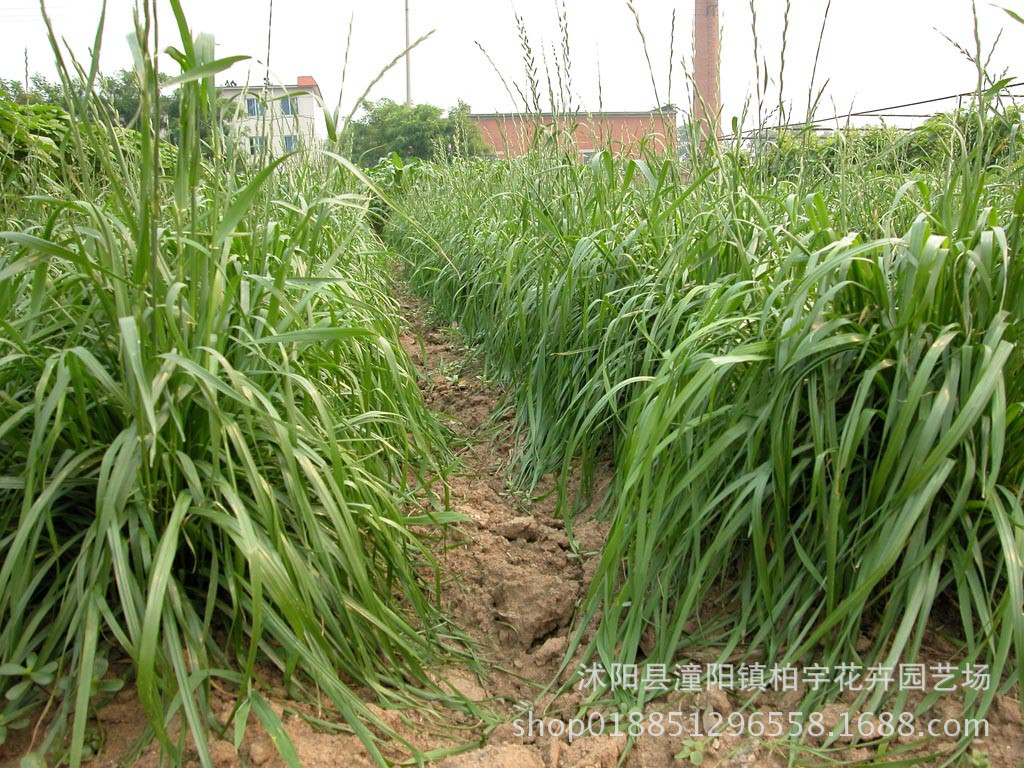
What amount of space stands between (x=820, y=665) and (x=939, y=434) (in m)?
0.48

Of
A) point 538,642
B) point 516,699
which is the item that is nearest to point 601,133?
point 538,642

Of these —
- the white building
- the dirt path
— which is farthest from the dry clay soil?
the white building

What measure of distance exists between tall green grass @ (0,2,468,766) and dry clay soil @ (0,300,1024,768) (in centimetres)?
6

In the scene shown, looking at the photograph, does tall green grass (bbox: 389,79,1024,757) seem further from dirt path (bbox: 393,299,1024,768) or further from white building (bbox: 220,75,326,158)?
white building (bbox: 220,75,326,158)

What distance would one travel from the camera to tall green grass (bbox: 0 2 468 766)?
4.29 ft

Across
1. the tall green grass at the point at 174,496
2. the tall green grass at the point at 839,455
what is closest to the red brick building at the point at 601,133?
the tall green grass at the point at 839,455

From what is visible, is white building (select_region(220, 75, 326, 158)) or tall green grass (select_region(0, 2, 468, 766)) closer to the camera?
tall green grass (select_region(0, 2, 468, 766))

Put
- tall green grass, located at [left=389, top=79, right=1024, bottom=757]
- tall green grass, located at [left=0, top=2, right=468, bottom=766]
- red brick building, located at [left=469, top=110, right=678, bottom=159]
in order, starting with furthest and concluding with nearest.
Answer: red brick building, located at [left=469, top=110, right=678, bottom=159] < tall green grass, located at [left=389, top=79, right=1024, bottom=757] < tall green grass, located at [left=0, top=2, right=468, bottom=766]

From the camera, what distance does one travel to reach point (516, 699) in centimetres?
170

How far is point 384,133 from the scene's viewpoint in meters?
28.5

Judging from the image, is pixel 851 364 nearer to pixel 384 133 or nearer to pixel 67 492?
pixel 67 492

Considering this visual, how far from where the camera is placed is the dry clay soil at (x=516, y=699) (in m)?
1.35

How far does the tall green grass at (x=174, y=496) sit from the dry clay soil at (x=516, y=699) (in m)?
0.06

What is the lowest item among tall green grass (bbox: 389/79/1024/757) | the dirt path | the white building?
the dirt path
